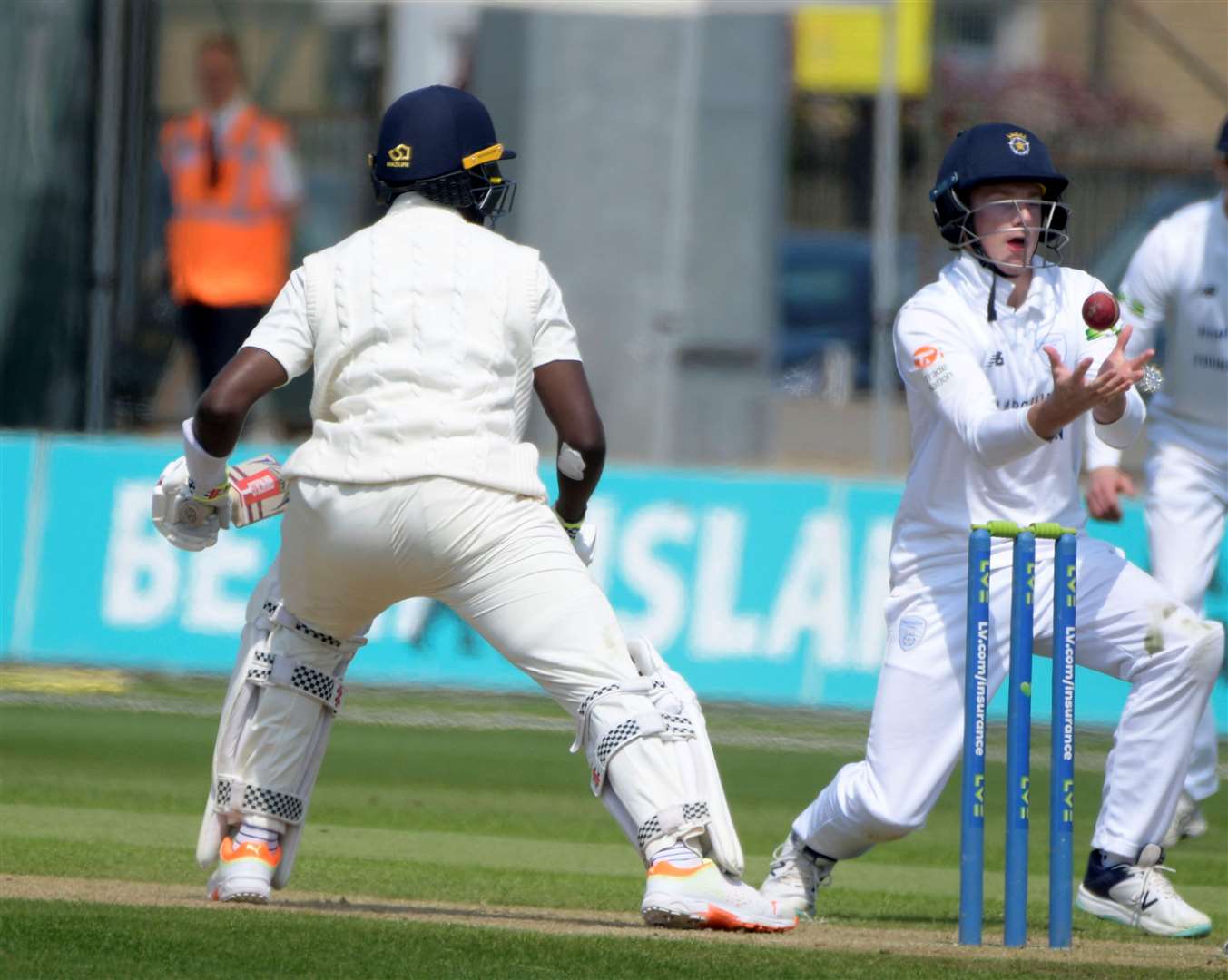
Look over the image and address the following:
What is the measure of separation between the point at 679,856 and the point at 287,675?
3.52ft

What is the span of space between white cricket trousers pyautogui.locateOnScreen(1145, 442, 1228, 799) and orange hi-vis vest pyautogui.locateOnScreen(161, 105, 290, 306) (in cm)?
663

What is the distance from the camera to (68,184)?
14531 millimetres

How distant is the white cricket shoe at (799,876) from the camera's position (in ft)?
21.3

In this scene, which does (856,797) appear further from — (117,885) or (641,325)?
(641,325)

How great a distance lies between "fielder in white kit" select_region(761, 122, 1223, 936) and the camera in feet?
20.4

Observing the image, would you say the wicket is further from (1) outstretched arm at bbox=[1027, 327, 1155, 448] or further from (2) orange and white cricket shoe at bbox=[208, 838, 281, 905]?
(2) orange and white cricket shoe at bbox=[208, 838, 281, 905]

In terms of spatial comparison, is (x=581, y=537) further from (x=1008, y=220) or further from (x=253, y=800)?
(x=1008, y=220)

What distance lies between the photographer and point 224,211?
13594 millimetres

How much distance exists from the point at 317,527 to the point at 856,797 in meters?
1.62

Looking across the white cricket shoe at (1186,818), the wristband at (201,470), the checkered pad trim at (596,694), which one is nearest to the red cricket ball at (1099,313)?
the checkered pad trim at (596,694)

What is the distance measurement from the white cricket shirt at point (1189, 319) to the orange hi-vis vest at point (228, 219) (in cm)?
645

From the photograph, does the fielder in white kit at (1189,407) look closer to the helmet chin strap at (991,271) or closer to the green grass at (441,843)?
the green grass at (441,843)

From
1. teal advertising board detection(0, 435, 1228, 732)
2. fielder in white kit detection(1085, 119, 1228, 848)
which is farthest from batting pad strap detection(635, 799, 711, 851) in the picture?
teal advertising board detection(0, 435, 1228, 732)

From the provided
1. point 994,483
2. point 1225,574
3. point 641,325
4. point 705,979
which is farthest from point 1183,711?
point 641,325
